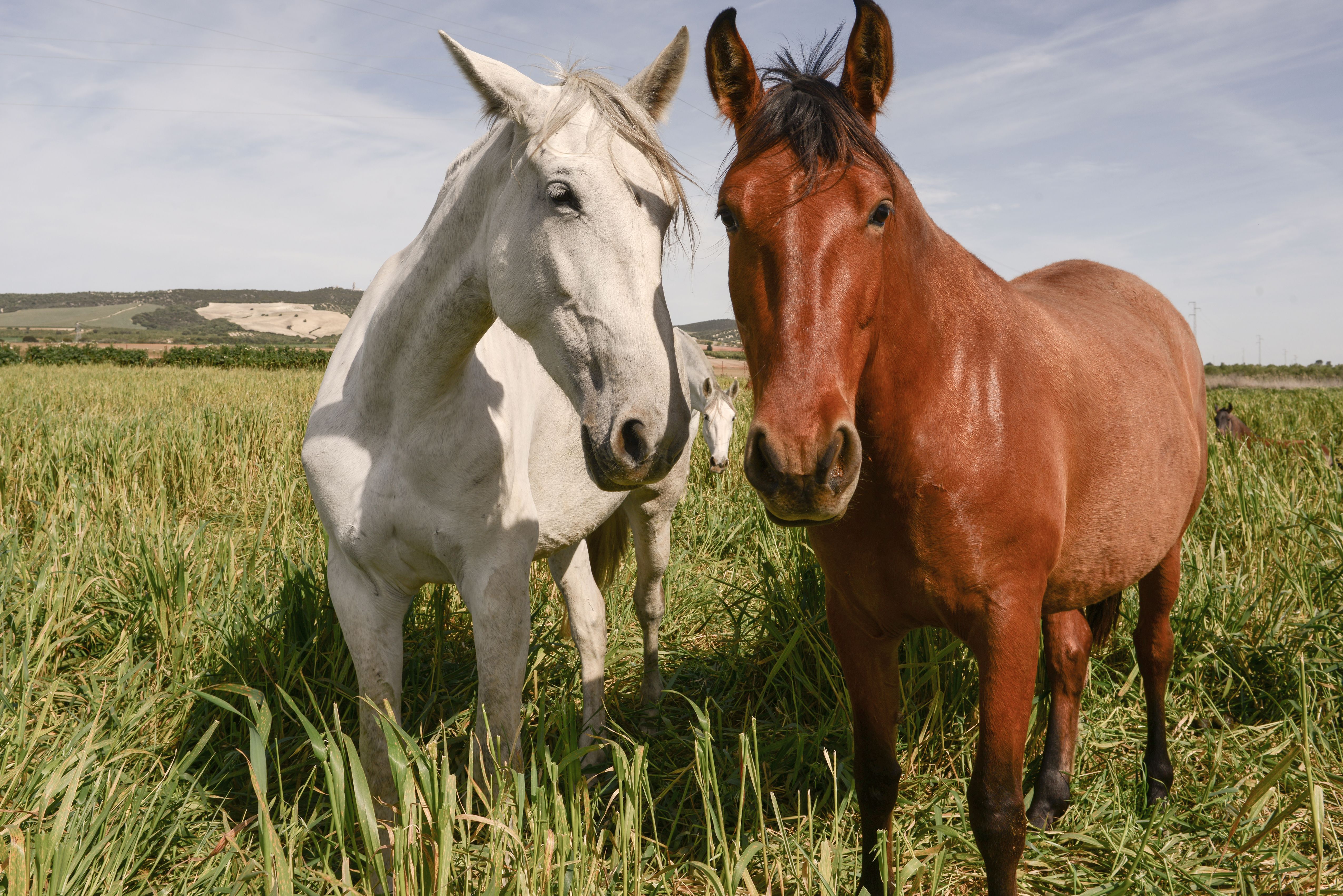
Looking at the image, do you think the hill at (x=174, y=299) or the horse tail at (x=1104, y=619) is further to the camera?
the hill at (x=174, y=299)

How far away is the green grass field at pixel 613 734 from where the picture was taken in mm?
1738

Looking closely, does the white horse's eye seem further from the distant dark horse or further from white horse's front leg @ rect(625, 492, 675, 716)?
the distant dark horse

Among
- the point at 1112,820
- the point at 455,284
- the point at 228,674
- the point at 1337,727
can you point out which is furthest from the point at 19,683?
the point at 1337,727

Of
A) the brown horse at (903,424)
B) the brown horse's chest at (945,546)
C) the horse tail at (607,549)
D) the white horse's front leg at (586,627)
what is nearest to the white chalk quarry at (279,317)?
the horse tail at (607,549)

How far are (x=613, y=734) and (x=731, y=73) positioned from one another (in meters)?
2.71

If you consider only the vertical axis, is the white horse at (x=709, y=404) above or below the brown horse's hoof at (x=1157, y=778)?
above

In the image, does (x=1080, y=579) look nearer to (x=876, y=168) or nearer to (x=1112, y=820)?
(x=1112, y=820)

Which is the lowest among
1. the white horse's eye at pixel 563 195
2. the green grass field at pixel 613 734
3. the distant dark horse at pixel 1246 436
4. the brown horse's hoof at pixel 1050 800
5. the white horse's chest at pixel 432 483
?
the brown horse's hoof at pixel 1050 800

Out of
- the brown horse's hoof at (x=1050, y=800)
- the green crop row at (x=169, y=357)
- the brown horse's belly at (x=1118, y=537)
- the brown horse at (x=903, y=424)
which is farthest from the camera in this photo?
the green crop row at (x=169, y=357)

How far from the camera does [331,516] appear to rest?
2209mm

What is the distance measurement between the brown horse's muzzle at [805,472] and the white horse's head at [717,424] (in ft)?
17.3

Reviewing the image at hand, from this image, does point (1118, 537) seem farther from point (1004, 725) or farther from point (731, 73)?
point (731, 73)

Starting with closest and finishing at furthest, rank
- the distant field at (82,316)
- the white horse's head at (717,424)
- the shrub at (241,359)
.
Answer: the white horse's head at (717,424) → the shrub at (241,359) → the distant field at (82,316)

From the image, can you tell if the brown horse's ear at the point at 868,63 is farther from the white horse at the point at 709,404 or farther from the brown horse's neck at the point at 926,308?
the white horse at the point at 709,404
